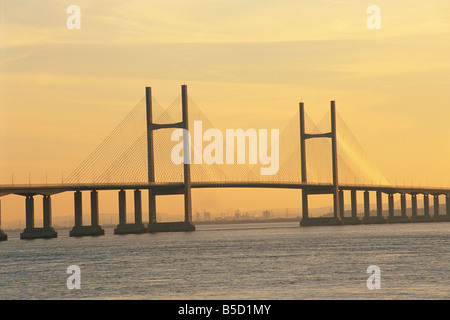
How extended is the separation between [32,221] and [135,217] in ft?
58.9

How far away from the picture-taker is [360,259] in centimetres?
5725

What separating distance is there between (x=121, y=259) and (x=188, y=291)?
82.2 ft

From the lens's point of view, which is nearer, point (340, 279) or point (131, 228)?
point (340, 279)

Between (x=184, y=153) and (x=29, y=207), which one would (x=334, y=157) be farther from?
(x=29, y=207)

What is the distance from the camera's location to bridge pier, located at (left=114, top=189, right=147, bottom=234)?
366 ft

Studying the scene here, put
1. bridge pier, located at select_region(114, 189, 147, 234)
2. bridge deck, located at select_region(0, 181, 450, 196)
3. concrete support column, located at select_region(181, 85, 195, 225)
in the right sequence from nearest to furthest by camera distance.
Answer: bridge deck, located at select_region(0, 181, 450, 196)
concrete support column, located at select_region(181, 85, 195, 225)
bridge pier, located at select_region(114, 189, 147, 234)

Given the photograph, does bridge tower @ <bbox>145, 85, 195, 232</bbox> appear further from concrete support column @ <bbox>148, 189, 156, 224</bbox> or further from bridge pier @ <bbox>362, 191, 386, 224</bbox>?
bridge pier @ <bbox>362, 191, 386, 224</bbox>

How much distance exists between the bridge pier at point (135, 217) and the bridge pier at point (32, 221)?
9.38 m

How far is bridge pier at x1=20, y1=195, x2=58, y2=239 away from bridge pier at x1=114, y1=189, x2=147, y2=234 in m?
9.38

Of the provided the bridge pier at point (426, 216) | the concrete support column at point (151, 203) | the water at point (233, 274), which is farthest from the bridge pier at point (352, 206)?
the water at point (233, 274)

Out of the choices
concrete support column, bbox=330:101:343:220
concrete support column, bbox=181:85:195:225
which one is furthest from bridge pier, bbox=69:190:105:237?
concrete support column, bbox=330:101:343:220
